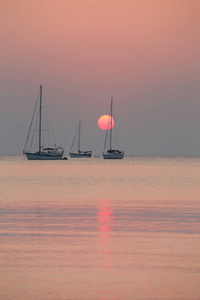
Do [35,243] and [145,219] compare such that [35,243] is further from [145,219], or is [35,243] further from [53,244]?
[145,219]

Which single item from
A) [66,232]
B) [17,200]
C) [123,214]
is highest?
[66,232]

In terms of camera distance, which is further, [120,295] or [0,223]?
[0,223]

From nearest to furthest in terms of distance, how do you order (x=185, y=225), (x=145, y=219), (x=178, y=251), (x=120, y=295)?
(x=120, y=295)
(x=178, y=251)
(x=185, y=225)
(x=145, y=219)

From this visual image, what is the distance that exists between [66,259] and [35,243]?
3.04m

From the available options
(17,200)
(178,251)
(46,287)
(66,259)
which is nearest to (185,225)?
(178,251)

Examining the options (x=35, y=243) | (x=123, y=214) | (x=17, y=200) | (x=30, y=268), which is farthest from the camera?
(x=17, y=200)

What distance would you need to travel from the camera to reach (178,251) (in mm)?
17984

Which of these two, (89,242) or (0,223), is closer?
(89,242)

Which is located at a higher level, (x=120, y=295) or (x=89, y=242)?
(x=120, y=295)

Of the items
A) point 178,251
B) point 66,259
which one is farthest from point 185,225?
point 66,259

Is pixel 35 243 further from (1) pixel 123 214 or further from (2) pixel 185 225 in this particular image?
(1) pixel 123 214

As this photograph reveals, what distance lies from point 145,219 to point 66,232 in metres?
5.92

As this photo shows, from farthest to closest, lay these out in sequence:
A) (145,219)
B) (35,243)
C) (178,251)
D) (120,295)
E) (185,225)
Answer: (145,219) < (185,225) < (35,243) < (178,251) < (120,295)

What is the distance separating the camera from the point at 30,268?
49.5 ft
